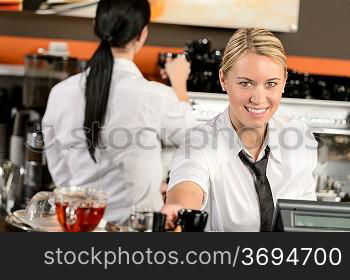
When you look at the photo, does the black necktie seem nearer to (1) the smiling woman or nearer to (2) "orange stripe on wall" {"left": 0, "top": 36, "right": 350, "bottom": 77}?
(1) the smiling woman

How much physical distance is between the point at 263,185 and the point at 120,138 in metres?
0.44

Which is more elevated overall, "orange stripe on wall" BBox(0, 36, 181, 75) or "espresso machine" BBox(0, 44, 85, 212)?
"orange stripe on wall" BBox(0, 36, 181, 75)

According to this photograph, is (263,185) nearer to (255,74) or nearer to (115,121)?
(255,74)

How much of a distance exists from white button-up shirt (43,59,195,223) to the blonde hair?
0.35 metres

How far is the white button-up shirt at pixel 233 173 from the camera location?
0.94m

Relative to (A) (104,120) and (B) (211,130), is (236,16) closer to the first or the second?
(A) (104,120)

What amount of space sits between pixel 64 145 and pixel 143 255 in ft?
2.08

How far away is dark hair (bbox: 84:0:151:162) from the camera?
4.28 ft

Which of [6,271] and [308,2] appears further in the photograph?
[308,2]

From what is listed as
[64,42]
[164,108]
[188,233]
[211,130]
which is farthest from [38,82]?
[188,233]

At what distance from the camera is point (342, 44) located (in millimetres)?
1528

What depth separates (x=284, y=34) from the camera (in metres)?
1.71

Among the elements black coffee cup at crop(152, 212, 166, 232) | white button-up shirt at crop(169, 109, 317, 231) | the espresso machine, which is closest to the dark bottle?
the espresso machine

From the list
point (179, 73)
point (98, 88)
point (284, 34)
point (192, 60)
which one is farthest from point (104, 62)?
point (284, 34)
